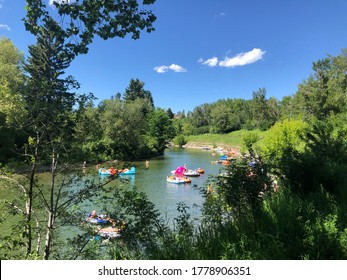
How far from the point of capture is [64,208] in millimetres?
4141

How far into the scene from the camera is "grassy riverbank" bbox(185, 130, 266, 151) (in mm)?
65188

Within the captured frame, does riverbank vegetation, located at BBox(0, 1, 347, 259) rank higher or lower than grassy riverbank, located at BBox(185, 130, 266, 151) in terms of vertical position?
lower

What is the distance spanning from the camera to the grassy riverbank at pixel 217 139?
2566 inches

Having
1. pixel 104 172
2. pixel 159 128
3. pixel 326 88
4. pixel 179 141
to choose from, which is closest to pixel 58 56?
pixel 104 172

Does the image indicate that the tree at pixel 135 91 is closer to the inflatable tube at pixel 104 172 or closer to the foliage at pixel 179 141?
the foliage at pixel 179 141

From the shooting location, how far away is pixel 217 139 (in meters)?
73.7

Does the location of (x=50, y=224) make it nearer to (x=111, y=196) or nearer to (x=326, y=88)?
(x=111, y=196)

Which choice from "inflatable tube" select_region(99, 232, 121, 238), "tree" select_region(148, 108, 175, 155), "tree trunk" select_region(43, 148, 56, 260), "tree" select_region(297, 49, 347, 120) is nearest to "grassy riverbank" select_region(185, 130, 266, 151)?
"tree" select_region(148, 108, 175, 155)

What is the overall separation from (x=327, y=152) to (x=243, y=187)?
371 centimetres

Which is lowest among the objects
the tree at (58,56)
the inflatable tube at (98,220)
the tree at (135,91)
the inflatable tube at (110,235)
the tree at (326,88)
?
the inflatable tube at (110,235)

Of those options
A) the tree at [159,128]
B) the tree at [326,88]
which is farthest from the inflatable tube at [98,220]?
the tree at [159,128]

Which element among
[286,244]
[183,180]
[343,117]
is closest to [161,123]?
[183,180]

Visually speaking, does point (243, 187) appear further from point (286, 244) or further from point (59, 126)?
point (59, 126)

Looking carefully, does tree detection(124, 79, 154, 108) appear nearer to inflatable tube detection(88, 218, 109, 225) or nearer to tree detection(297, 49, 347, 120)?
tree detection(297, 49, 347, 120)
